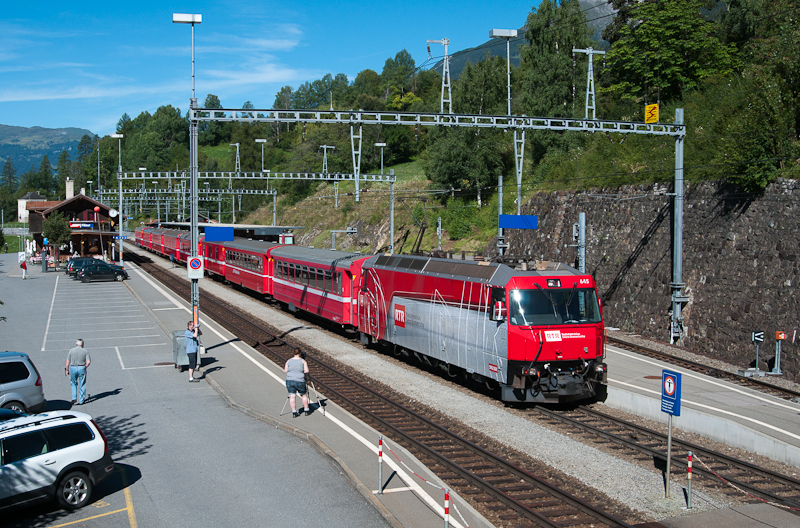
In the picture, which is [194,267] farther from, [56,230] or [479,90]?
[56,230]

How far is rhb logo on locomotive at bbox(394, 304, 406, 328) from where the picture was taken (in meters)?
19.4

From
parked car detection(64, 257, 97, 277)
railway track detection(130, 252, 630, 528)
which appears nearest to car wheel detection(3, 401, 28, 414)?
railway track detection(130, 252, 630, 528)

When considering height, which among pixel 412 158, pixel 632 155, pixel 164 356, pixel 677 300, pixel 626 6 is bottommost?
pixel 164 356

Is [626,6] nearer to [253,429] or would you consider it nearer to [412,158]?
[412,158]

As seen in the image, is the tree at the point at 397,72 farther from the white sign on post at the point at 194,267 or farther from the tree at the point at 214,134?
the white sign on post at the point at 194,267

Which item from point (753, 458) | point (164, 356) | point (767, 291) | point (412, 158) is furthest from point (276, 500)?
point (412, 158)

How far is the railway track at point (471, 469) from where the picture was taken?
8906mm

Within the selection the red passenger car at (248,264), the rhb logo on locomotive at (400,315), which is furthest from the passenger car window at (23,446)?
the red passenger car at (248,264)

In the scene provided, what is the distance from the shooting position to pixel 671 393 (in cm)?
1012

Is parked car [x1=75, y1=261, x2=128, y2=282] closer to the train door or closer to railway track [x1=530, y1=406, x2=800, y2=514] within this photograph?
the train door

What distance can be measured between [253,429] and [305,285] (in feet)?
50.9

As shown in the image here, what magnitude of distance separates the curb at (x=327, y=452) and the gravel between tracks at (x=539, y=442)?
3463 mm

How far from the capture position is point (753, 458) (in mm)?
11500

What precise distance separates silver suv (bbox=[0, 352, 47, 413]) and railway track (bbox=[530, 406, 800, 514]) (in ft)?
35.9
